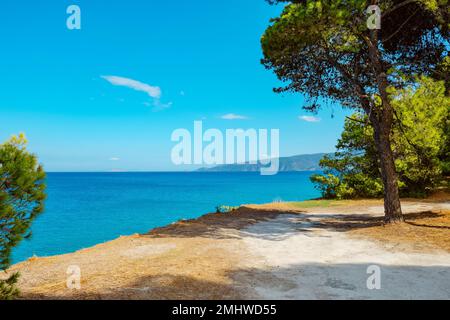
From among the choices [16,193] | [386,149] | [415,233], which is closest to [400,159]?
[386,149]

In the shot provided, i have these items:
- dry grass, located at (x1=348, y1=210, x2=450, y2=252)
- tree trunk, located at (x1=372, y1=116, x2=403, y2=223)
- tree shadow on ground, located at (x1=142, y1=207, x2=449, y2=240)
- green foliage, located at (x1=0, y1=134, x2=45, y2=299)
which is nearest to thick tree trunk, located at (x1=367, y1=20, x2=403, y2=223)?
tree trunk, located at (x1=372, y1=116, x2=403, y2=223)

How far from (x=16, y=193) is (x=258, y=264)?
530 cm

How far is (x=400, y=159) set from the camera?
2469 cm

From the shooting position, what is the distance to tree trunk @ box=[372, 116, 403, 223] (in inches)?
482

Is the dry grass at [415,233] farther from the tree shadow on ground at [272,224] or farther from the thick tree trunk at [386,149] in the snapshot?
the thick tree trunk at [386,149]

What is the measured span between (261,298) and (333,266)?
9.30 feet

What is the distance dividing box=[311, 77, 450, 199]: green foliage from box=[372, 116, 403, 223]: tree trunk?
9.38 m

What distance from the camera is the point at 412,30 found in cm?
1389

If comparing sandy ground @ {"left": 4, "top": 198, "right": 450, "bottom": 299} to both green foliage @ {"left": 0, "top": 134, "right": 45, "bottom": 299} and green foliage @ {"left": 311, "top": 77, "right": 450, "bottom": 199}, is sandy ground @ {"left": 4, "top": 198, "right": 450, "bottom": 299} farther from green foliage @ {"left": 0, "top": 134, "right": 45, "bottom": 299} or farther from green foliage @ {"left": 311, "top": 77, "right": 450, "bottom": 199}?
green foliage @ {"left": 311, "top": 77, "right": 450, "bottom": 199}

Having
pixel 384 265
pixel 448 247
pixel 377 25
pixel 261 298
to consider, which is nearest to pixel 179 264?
pixel 261 298

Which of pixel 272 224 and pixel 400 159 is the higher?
pixel 400 159

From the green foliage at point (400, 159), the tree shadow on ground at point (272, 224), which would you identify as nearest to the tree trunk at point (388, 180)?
the tree shadow on ground at point (272, 224)

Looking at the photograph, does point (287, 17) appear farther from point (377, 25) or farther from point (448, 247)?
point (448, 247)

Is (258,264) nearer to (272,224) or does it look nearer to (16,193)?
(16,193)
